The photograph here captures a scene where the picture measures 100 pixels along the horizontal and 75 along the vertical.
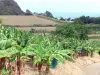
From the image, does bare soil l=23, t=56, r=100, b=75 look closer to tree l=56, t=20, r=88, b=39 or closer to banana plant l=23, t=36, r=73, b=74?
banana plant l=23, t=36, r=73, b=74

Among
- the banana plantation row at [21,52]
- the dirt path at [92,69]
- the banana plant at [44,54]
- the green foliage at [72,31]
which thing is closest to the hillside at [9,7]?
the green foliage at [72,31]

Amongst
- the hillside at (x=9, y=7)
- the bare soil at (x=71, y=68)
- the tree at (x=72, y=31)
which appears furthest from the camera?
the hillside at (x=9, y=7)

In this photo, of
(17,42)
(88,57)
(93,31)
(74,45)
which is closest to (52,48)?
(17,42)

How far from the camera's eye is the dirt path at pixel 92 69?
107 feet

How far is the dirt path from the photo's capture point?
32737 millimetres

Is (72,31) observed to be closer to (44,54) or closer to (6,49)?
(44,54)

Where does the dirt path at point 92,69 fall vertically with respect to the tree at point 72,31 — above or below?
below

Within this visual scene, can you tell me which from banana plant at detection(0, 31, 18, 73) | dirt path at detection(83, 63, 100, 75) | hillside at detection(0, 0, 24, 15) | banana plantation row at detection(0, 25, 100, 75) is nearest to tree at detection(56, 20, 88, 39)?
dirt path at detection(83, 63, 100, 75)

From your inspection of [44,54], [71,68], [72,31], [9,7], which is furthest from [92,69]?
[9,7]

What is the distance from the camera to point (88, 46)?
135ft

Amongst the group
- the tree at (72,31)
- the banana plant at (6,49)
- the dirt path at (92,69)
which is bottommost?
the dirt path at (92,69)

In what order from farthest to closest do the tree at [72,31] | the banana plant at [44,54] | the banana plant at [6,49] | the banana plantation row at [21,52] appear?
the tree at [72,31]
the banana plant at [44,54]
the banana plantation row at [21,52]
the banana plant at [6,49]

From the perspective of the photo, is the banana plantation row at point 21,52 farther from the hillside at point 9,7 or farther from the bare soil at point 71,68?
the hillside at point 9,7

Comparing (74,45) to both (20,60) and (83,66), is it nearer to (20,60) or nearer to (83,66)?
(83,66)
